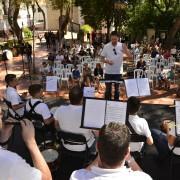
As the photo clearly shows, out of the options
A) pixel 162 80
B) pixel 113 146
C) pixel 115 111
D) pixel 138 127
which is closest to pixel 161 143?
pixel 138 127

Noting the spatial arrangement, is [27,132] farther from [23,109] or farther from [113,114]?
[23,109]

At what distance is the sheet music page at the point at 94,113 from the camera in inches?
194

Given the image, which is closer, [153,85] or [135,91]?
[135,91]

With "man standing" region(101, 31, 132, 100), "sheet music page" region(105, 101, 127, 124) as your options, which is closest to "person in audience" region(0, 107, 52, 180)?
"sheet music page" region(105, 101, 127, 124)

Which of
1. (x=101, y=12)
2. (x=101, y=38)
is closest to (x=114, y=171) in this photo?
(x=101, y=12)

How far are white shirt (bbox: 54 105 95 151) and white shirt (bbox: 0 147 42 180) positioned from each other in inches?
107

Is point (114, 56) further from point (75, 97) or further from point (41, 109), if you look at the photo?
point (75, 97)

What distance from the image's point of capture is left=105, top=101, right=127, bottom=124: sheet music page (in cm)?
480

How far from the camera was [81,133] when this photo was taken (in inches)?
208

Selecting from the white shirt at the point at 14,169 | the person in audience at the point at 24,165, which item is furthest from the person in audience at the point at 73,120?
the white shirt at the point at 14,169

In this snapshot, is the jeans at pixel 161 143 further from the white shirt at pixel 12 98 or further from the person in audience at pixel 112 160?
the person in audience at pixel 112 160

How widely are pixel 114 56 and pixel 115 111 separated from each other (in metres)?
4.10

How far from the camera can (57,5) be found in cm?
2266

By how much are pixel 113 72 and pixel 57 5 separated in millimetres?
14732
